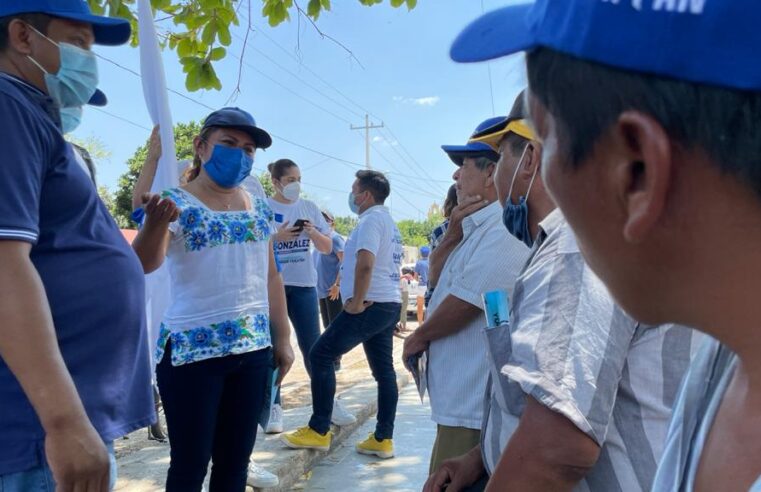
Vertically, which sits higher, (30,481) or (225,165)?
(225,165)

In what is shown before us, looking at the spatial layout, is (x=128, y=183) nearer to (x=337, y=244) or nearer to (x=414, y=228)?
(x=337, y=244)

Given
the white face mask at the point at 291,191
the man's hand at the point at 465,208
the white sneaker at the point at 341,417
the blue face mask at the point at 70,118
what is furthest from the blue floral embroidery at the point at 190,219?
the white sneaker at the point at 341,417

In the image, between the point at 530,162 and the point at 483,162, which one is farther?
the point at 483,162

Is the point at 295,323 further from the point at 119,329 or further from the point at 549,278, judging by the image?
the point at 549,278

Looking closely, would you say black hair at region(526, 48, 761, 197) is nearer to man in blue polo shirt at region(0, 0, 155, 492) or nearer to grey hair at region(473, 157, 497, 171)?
man in blue polo shirt at region(0, 0, 155, 492)

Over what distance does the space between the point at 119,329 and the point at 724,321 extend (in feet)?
4.72

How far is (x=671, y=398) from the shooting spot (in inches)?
49.2

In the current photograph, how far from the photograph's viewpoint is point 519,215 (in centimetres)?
176

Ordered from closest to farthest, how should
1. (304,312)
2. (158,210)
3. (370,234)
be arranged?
(158,210)
(370,234)
(304,312)

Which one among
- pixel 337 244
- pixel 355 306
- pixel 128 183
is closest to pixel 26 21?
pixel 355 306

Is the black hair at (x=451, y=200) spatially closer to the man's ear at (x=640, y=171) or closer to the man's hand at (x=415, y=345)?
the man's hand at (x=415, y=345)

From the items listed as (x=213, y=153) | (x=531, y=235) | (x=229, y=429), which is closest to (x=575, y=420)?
(x=531, y=235)

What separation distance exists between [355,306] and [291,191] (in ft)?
4.47

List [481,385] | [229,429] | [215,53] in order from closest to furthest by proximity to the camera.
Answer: [481,385]
[229,429]
[215,53]
